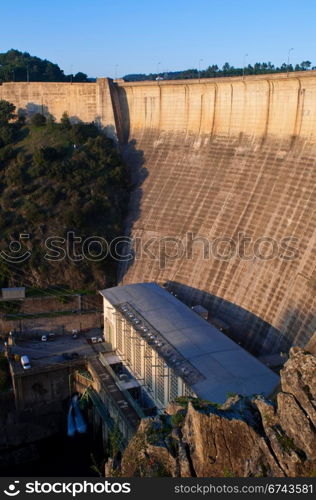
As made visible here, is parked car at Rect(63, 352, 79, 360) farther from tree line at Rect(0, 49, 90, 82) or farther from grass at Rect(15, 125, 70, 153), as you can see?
tree line at Rect(0, 49, 90, 82)

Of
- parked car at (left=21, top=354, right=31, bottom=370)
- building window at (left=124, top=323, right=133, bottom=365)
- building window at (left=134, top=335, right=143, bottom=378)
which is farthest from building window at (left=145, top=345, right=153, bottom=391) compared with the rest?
parked car at (left=21, top=354, right=31, bottom=370)

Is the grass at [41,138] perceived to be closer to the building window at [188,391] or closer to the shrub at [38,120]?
the shrub at [38,120]

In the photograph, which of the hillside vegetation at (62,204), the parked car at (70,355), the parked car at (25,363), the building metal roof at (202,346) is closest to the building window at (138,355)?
the building metal roof at (202,346)

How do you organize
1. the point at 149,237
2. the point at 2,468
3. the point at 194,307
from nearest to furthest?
1. the point at 2,468
2. the point at 194,307
3. the point at 149,237

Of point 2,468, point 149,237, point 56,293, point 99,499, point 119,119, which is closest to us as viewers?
point 99,499

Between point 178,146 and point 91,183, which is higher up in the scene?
point 178,146

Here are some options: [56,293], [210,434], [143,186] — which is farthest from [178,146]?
[210,434]

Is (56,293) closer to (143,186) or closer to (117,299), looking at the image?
(117,299)
